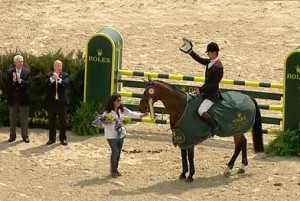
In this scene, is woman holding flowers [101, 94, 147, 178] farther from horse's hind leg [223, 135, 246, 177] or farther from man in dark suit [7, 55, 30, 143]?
man in dark suit [7, 55, 30, 143]

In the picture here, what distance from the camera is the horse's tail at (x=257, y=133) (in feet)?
51.0

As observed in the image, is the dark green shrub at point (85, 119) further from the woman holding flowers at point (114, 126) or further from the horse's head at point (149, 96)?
the horse's head at point (149, 96)

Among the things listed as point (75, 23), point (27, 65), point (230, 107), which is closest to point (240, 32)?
point (75, 23)

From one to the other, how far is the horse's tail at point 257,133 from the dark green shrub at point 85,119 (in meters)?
3.18

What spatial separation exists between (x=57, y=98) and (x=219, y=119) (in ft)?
11.0

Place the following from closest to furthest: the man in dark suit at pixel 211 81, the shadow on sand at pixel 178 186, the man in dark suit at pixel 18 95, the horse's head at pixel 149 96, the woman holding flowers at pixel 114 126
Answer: the shadow on sand at pixel 178 186, the horse's head at pixel 149 96, the man in dark suit at pixel 211 81, the woman holding flowers at pixel 114 126, the man in dark suit at pixel 18 95

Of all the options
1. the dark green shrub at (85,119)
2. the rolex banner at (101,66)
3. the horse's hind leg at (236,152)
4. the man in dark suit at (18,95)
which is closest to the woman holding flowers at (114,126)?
the horse's hind leg at (236,152)

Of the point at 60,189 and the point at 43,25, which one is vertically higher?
the point at 43,25

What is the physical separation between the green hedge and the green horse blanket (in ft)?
12.6

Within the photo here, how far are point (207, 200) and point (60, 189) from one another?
2.22 metres

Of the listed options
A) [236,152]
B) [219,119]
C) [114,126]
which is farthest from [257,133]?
[114,126]

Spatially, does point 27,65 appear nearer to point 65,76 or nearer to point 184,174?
point 65,76

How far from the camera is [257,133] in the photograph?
51.9 feet

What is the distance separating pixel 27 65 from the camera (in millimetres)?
17859
